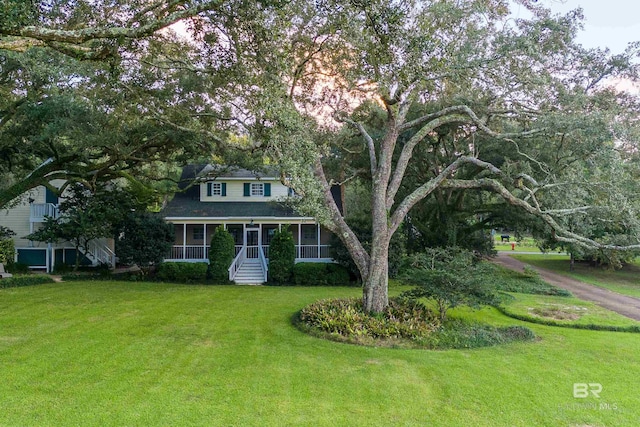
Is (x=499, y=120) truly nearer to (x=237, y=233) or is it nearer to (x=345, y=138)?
(x=345, y=138)

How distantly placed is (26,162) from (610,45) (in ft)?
78.0

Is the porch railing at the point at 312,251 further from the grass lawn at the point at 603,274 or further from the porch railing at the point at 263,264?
the grass lawn at the point at 603,274

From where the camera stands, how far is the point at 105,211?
17.5 meters

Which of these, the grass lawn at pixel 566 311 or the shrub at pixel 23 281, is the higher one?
the shrub at pixel 23 281

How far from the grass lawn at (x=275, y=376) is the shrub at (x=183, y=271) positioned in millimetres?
6839

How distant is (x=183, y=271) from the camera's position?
17922 millimetres

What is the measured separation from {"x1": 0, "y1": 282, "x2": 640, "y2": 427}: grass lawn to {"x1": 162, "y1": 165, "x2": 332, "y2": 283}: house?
8804mm

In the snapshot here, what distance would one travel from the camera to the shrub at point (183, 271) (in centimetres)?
1791

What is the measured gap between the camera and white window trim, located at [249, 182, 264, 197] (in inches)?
865

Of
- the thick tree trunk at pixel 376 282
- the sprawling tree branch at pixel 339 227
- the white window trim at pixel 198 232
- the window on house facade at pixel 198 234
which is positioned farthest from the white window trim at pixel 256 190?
the thick tree trunk at pixel 376 282

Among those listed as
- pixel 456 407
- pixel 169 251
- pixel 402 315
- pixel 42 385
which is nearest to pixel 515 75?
pixel 402 315

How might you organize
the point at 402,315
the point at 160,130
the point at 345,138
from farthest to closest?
the point at 345,138 < the point at 160,130 < the point at 402,315

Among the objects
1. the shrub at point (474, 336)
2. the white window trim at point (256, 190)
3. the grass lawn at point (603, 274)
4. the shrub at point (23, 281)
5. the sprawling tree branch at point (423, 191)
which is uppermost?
the white window trim at point (256, 190)

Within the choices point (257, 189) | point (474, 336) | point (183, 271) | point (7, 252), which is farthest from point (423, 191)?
point (7, 252)
